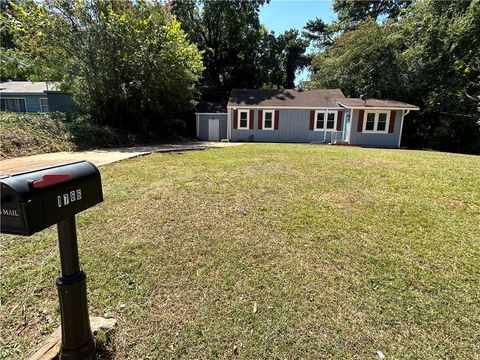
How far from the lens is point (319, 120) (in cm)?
1948

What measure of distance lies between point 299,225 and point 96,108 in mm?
14631

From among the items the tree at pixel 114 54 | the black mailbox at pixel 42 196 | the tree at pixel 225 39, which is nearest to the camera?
the black mailbox at pixel 42 196

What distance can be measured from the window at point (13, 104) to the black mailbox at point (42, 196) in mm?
27223

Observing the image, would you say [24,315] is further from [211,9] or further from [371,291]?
[211,9]

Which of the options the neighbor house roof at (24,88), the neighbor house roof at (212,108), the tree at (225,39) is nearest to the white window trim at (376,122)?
the neighbor house roof at (212,108)

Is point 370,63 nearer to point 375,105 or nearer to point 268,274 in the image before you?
A: point 375,105

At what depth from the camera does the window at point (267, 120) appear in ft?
65.2

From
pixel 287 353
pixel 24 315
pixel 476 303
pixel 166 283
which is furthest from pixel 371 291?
pixel 24 315

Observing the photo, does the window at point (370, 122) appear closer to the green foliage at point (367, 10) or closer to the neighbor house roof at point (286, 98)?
the neighbor house roof at point (286, 98)

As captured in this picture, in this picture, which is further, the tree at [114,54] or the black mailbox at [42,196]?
the tree at [114,54]

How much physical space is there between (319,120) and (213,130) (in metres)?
6.98

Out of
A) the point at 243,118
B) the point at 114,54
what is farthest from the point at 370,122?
the point at 114,54

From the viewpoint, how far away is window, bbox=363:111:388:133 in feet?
58.5

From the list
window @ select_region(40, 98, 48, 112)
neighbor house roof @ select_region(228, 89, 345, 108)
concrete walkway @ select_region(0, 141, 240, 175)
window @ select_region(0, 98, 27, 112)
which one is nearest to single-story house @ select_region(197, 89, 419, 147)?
neighbor house roof @ select_region(228, 89, 345, 108)
